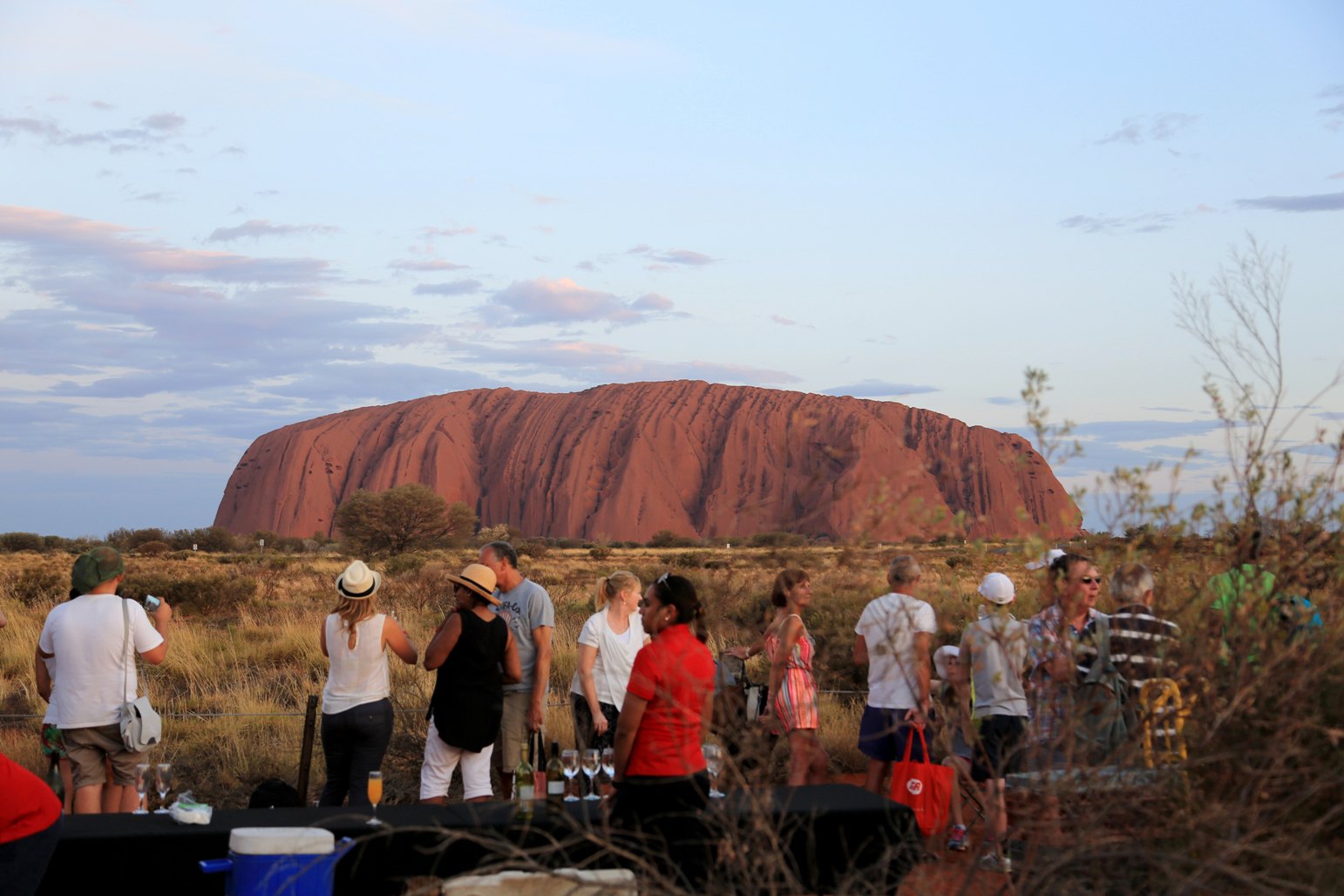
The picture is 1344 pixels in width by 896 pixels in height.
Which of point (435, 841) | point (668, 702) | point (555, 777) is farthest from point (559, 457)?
point (668, 702)

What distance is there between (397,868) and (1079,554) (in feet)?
12.1

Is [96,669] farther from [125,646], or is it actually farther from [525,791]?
[525,791]

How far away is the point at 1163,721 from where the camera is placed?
3.80 meters

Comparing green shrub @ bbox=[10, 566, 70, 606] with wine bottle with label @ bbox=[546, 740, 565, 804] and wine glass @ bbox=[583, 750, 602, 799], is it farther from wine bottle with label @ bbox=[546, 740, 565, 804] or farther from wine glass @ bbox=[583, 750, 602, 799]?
wine glass @ bbox=[583, 750, 602, 799]

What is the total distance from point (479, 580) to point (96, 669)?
197 cm

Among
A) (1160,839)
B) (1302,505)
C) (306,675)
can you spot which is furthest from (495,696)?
(306,675)

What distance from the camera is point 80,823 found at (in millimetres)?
4672

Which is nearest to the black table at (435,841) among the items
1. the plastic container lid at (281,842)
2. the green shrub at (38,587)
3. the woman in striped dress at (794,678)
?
the plastic container lid at (281,842)

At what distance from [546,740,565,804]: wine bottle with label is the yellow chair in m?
2.35

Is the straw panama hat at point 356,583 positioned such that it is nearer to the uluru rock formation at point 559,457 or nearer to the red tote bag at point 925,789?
the red tote bag at point 925,789

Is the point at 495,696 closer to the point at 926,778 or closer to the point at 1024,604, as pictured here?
the point at 926,778

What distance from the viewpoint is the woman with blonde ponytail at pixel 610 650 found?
7.16 meters

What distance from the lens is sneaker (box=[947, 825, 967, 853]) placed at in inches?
280

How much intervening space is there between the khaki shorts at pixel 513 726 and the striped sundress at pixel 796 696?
1508mm
